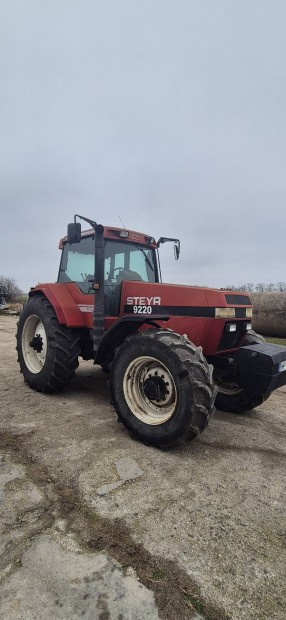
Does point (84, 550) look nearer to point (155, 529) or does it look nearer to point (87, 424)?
point (155, 529)

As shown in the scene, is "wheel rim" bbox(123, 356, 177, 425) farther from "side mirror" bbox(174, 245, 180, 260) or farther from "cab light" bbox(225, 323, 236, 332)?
"side mirror" bbox(174, 245, 180, 260)

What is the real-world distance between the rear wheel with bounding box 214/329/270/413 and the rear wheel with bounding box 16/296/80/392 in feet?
6.15

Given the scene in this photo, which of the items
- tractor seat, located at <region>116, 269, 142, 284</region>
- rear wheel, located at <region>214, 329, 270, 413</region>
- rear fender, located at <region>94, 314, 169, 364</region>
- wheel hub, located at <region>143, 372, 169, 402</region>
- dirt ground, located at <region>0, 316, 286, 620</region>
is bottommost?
dirt ground, located at <region>0, 316, 286, 620</region>

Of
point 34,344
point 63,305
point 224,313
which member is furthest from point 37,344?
point 224,313

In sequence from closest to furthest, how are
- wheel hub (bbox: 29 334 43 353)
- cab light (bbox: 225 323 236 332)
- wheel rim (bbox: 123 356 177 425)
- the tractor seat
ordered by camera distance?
1. wheel rim (bbox: 123 356 177 425)
2. cab light (bbox: 225 323 236 332)
3. the tractor seat
4. wheel hub (bbox: 29 334 43 353)

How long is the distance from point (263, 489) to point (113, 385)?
160 centimetres

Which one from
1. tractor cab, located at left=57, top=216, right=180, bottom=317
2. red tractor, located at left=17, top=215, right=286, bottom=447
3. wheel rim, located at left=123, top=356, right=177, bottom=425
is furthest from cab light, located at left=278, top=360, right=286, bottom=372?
tractor cab, located at left=57, top=216, right=180, bottom=317

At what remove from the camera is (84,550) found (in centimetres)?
186

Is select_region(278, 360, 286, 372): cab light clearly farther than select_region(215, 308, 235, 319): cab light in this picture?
No

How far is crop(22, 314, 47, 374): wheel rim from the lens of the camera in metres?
4.97

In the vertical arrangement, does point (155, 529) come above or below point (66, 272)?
below

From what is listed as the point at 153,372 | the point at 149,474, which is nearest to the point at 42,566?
the point at 149,474

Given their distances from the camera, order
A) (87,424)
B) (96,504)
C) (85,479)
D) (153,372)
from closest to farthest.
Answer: (96,504) < (85,479) < (153,372) < (87,424)

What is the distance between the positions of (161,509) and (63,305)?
114 inches
